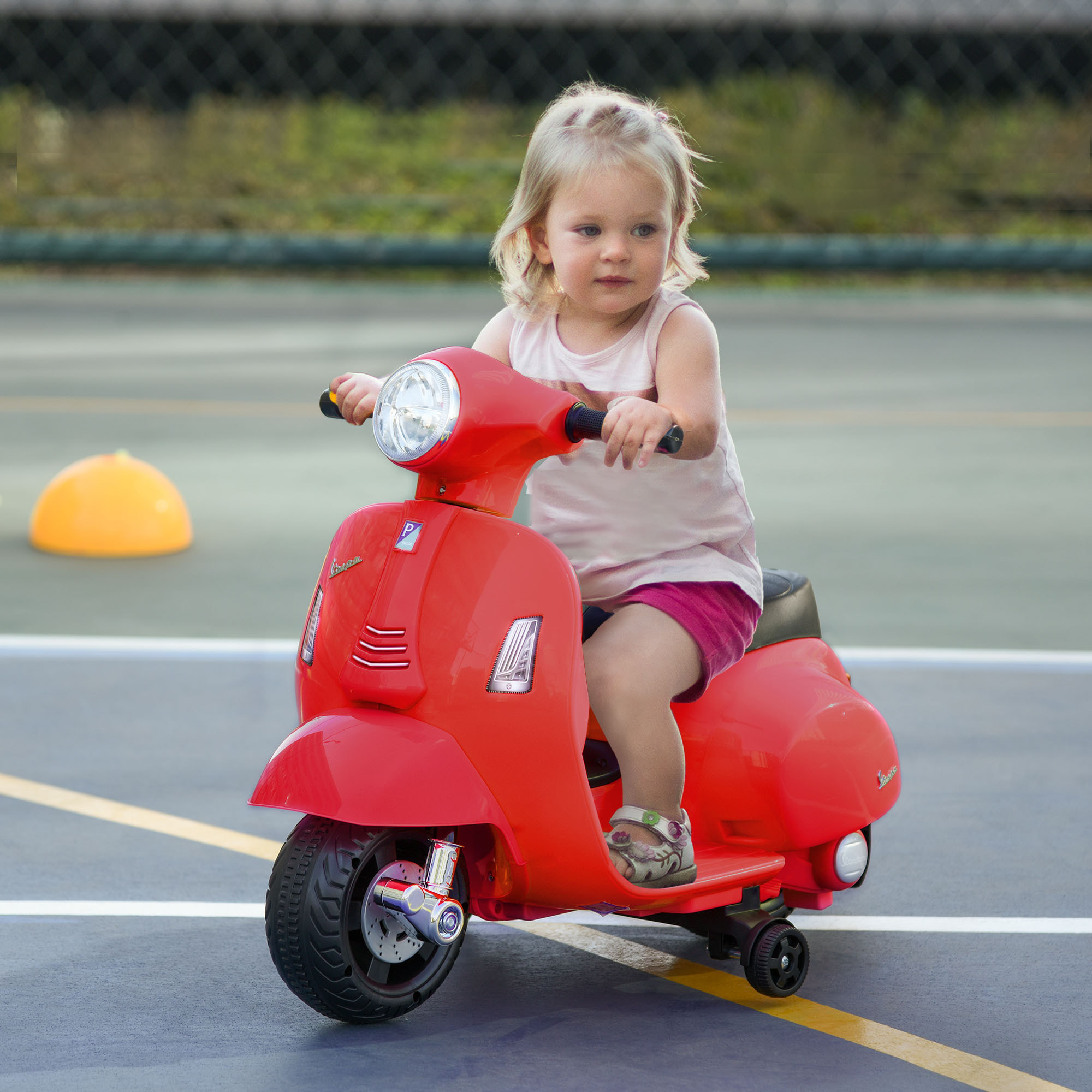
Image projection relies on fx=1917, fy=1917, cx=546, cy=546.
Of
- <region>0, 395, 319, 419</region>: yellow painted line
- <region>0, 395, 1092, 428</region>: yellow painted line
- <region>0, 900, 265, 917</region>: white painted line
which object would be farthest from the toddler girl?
<region>0, 395, 319, 419</region>: yellow painted line

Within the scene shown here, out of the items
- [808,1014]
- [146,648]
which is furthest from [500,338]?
[146,648]

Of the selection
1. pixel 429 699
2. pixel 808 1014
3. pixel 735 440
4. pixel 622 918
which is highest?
pixel 735 440

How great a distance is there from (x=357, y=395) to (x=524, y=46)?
17456 millimetres

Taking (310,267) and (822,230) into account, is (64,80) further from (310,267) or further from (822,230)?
(822,230)

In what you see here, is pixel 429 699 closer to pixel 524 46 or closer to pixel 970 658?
pixel 970 658

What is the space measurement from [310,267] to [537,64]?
4.69 metres

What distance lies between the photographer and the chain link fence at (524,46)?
19.8m

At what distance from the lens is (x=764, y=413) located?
37.3ft

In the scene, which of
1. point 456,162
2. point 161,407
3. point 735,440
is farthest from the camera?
point 456,162

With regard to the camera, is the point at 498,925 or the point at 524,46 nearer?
the point at 498,925

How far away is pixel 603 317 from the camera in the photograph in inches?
136

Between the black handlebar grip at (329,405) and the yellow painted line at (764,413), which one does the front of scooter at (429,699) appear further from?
the yellow painted line at (764,413)

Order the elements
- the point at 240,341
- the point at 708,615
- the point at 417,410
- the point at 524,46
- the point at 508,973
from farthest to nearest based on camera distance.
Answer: the point at 524,46, the point at 240,341, the point at 508,973, the point at 708,615, the point at 417,410

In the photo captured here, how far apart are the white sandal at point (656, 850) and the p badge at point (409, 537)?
58cm
